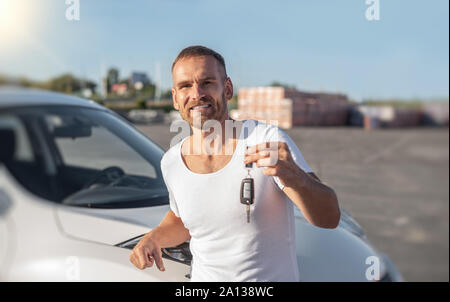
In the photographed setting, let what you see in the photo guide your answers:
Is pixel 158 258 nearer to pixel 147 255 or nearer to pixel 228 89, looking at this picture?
pixel 147 255

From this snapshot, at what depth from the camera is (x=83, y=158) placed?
2.87 metres

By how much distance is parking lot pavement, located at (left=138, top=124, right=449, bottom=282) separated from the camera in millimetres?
4398

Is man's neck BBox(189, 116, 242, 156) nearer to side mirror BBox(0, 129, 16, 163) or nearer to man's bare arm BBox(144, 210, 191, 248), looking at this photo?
man's bare arm BBox(144, 210, 191, 248)

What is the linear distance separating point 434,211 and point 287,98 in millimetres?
27695

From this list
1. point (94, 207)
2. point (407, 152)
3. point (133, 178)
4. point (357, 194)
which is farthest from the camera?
point (407, 152)

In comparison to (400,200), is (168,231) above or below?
above

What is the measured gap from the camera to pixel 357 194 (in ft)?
23.3

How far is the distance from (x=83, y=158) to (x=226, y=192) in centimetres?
202

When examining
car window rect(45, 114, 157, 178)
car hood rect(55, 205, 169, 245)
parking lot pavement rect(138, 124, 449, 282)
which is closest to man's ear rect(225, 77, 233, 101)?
parking lot pavement rect(138, 124, 449, 282)

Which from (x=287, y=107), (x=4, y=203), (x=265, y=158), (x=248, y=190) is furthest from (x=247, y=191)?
(x=287, y=107)

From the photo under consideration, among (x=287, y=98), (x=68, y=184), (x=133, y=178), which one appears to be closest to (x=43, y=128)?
(x=68, y=184)

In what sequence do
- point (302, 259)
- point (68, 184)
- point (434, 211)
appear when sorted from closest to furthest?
point (302, 259), point (68, 184), point (434, 211)

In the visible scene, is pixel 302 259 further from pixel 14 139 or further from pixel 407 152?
pixel 407 152

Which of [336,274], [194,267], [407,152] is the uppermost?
[194,267]
